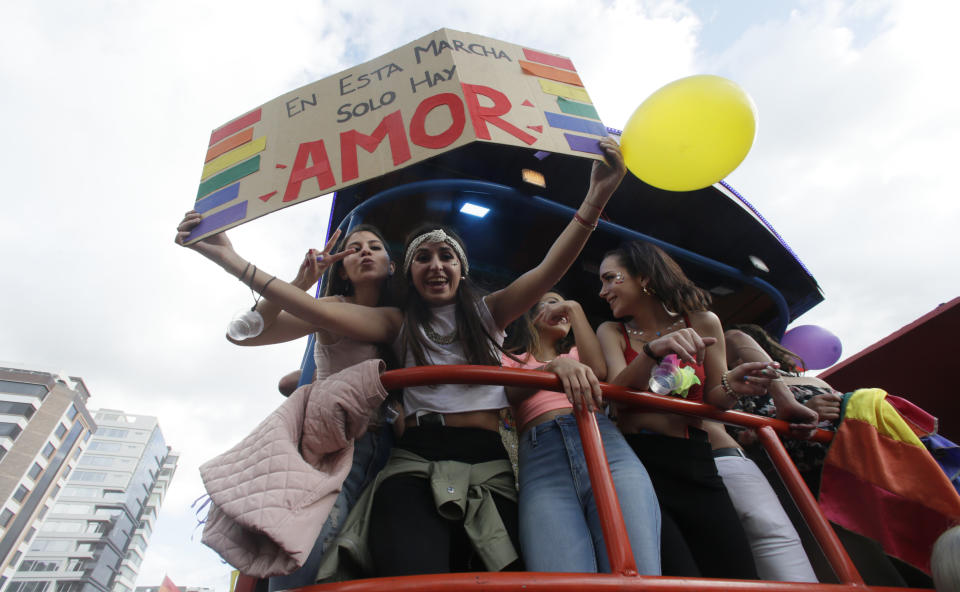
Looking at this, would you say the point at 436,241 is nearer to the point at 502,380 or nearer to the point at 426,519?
the point at 502,380

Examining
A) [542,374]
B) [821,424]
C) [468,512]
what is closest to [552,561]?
[468,512]

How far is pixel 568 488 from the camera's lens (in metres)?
1.44

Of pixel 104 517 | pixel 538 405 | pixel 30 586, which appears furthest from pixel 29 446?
pixel 538 405

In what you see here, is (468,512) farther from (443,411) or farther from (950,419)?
(950,419)

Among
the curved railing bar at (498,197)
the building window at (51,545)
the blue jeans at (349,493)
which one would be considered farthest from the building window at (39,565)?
the blue jeans at (349,493)

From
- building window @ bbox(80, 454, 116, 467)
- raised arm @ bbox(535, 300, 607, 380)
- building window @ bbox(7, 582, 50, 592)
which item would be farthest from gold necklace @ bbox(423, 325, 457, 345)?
building window @ bbox(80, 454, 116, 467)

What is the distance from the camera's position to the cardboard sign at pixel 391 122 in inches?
63.8

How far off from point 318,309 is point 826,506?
81.3 inches

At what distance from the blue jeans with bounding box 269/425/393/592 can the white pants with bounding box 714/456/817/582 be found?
4.25 feet

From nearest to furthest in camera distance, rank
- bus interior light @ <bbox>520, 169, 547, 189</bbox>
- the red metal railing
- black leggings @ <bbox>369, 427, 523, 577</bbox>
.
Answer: the red metal railing
black leggings @ <bbox>369, 427, 523, 577</bbox>
bus interior light @ <bbox>520, 169, 547, 189</bbox>

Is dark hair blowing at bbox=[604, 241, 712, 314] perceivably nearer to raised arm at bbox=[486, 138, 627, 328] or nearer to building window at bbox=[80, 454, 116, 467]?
raised arm at bbox=[486, 138, 627, 328]

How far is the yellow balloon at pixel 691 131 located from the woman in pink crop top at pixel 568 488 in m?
0.96

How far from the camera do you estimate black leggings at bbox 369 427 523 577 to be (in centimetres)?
117

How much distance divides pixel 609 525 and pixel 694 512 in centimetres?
53
